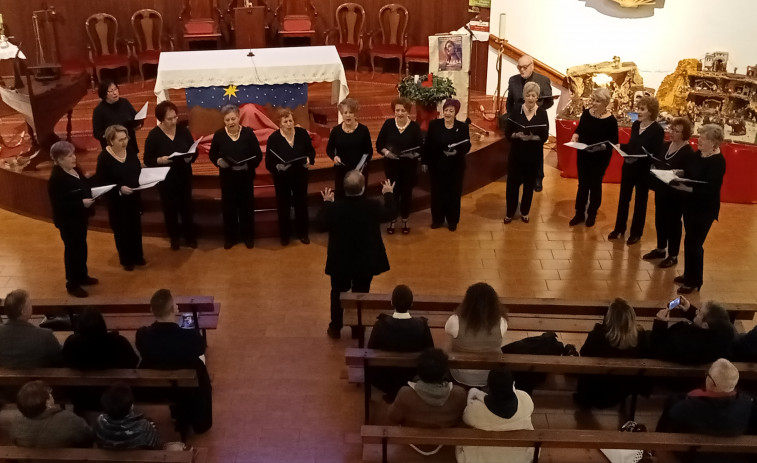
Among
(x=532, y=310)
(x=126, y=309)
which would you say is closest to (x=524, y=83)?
(x=532, y=310)

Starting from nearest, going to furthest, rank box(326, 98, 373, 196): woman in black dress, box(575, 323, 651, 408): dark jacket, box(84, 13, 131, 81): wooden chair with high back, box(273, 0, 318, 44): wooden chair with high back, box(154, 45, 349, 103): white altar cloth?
box(575, 323, 651, 408): dark jacket < box(326, 98, 373, 196): woman in black dress < box(154, 45, 349, 103): white altar cloth < box(84, 13, 131, 81): wooden chair with high back < box(273, 0, 318, 44): wooden chair with high back

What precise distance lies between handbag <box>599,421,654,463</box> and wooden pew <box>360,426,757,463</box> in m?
0.42

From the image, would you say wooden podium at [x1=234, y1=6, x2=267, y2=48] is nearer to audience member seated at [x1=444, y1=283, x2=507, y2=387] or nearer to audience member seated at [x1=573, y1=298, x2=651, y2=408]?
audience member seated at [x1=444, y1=283, x2=507, y2=387]

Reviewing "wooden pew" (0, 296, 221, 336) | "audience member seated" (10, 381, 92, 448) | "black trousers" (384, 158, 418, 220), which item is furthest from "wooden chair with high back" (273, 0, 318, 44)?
"audience member seated" (10, 381, 92, 448)

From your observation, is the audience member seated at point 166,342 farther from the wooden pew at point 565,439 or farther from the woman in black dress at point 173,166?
the woman in black dress at point 173,166

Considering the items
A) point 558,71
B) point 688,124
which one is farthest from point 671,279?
point 558,71

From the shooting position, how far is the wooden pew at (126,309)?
514cm

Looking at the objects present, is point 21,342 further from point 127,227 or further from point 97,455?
point 127,227

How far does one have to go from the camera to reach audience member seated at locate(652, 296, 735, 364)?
4.32 metres

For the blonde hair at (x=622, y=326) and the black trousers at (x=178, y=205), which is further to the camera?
the black trousers at (x=178, y=205)

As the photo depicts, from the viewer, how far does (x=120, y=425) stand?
152 inches

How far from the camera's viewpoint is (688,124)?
636 cm

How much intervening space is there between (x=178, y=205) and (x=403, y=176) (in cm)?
214

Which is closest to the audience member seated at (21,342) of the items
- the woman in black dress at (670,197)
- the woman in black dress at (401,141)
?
the woman in black dress at (401,141)
